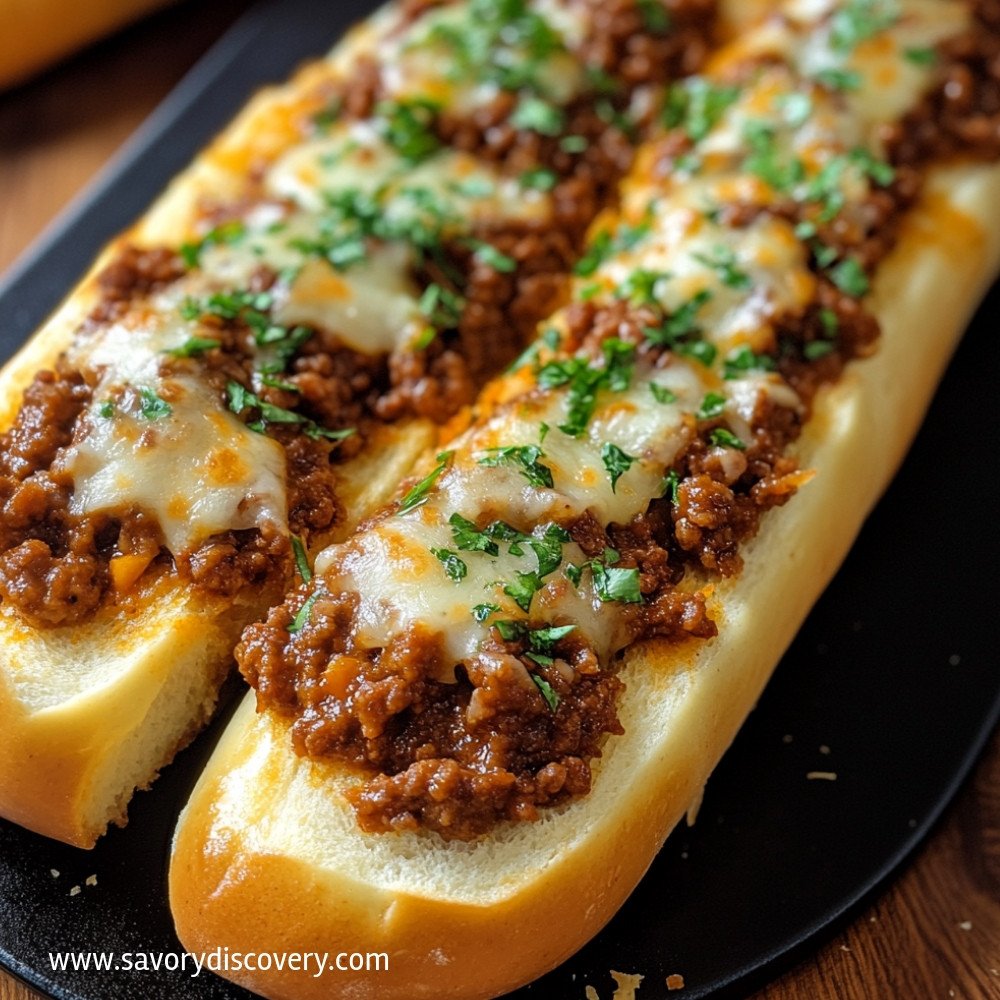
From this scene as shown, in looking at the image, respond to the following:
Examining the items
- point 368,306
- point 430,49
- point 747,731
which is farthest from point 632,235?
point 747,731

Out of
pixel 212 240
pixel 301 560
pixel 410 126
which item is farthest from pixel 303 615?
pixel 410 126

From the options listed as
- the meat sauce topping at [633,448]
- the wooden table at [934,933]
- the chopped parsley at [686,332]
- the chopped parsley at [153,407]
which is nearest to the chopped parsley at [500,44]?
the meat sauce topping at [633,448]

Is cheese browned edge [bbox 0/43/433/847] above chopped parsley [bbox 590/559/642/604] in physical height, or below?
above

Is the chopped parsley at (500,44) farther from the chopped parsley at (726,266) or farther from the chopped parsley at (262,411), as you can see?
the chopped parsley at (262,411)

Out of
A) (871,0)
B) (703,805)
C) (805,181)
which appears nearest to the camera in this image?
(703,805)

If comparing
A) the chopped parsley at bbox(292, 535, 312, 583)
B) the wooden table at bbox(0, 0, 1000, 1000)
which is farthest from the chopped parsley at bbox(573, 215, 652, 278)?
the wooden table at bbox(0, 0, 1000, 1000)

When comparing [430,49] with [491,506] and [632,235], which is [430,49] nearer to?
[632,235]

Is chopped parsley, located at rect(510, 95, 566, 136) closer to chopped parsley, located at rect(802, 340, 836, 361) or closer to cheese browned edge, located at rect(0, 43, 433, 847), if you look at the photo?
chopped parsley, located at rect(802, 340, 836, 361)
